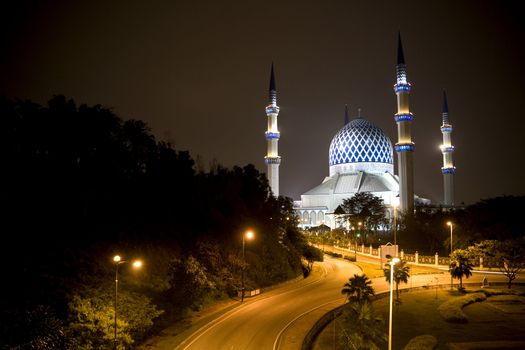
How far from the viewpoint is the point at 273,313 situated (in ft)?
77.7

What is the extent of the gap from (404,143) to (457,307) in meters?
40.6

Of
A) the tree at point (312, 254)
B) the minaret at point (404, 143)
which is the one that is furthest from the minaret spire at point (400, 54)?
the tree at point (312, 254)

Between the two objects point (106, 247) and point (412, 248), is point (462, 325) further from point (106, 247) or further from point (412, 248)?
point (412, 248)

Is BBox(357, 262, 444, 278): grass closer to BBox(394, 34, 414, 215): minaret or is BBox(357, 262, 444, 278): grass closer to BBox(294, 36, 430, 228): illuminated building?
BBox(394, 34, 414, 215): minaret

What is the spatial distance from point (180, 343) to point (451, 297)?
1887 cm

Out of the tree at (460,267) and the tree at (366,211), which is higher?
the tree at (366,211)

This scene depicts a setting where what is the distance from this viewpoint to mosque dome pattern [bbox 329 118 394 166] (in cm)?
9050

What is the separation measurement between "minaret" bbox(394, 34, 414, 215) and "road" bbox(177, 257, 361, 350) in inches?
1318

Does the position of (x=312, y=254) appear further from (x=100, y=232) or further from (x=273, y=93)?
(x=273, y=93)

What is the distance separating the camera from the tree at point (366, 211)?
Result: 6328cm

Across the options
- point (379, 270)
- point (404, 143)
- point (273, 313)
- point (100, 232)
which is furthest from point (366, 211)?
point (100, 232)

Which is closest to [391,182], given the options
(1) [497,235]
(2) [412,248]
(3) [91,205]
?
(2) [412,248]

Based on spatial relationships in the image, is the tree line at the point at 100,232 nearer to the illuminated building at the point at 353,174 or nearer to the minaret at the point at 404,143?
the minaret at the point at 404,143

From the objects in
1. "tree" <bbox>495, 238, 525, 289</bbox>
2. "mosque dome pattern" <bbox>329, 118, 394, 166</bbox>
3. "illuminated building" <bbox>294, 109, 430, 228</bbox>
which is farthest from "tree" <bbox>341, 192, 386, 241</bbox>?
"tree" <bbox>495, 238, 525, 289</bbox>
